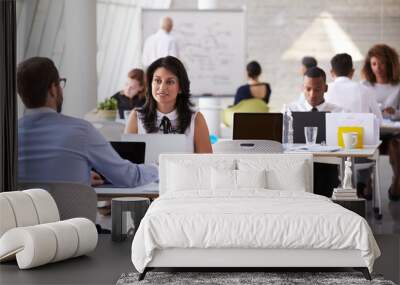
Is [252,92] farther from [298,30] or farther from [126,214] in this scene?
[126,214]

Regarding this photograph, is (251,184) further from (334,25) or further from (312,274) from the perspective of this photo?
(334,25)

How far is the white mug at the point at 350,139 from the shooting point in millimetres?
7430

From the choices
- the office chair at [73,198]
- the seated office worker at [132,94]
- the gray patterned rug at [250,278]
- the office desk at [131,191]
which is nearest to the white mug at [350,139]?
the office desk at [131,191]

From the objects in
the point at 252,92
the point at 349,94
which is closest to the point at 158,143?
the point at 349,94

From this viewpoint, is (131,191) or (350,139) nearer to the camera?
(131,191)

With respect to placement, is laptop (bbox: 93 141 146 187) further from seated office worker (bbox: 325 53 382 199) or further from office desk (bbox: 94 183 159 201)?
seated office worker (bbox: 325 53 382 199)

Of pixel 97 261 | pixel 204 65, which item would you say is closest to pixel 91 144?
pixel 97 261

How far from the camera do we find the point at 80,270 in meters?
5.54

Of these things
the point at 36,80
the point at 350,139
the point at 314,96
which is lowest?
the point at 350,139

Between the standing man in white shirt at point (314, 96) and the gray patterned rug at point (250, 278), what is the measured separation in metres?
3.08

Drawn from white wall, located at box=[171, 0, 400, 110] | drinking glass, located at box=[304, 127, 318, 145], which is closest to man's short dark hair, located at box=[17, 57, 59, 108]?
drinking glass, located at box=[304, 127, 318, 145]

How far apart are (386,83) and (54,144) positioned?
172 inches

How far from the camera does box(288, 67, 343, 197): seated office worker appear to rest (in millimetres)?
8000

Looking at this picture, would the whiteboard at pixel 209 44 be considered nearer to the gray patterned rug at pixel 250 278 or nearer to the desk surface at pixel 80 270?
the desk surface at pixel 80 270
